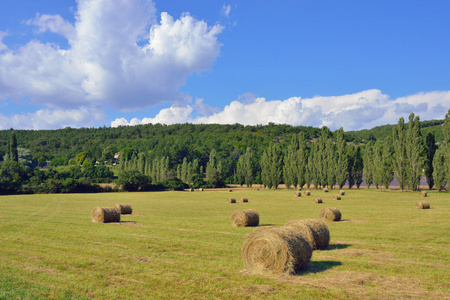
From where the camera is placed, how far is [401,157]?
68.7 meters

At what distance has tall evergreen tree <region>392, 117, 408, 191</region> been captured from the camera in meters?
68.4

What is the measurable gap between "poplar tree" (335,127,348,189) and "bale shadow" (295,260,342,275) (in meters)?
73.2

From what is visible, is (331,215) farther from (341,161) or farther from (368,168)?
(368,168)

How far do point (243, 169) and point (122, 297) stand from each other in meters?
106

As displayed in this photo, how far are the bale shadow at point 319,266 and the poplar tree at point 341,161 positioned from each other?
73184mm

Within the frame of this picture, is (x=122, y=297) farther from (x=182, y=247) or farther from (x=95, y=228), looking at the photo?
(x=95, y=228)

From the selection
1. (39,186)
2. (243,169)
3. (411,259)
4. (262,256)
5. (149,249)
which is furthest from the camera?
(243,169)

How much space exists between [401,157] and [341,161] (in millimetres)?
15861

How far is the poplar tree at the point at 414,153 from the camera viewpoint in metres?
66.7

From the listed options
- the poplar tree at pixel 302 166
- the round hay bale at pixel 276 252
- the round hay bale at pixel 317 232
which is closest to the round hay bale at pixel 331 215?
the round hay bale at pixel 317 232

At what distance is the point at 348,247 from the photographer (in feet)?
50.0

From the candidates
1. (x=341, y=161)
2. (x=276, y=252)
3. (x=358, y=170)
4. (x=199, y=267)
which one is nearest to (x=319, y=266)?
(x=276, y=252)

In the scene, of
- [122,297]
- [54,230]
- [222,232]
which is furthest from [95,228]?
[122,297]

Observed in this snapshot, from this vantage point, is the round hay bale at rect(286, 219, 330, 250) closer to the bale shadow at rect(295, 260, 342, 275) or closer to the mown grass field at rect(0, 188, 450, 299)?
the mown grass field at rect(0, 188, 450, 299)
